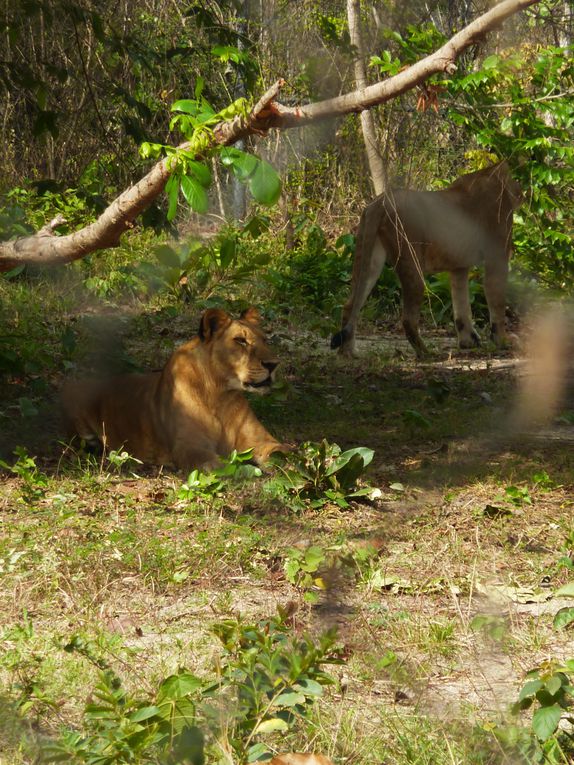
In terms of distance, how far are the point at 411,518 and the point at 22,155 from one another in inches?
377

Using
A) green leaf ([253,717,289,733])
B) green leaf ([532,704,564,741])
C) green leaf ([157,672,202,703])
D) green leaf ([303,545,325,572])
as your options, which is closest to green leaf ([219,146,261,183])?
green leaf ([303,545,325,572])

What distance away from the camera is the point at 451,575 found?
420 cm

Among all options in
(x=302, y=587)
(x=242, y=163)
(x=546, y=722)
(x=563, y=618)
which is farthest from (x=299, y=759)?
(x=242, y=163)

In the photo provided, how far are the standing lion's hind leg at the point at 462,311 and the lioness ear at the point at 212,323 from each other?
4.21m

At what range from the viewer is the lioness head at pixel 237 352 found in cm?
601

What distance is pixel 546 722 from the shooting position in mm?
2562

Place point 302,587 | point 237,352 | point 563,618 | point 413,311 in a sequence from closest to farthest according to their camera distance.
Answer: point 563,618 → point 302,587 → point 237,352 → point 413,311

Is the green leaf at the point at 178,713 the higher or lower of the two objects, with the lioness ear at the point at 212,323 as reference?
higher

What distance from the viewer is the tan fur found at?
249 cm

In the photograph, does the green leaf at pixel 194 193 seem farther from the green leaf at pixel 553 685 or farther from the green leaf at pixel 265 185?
the green leaf at pixel 553 685

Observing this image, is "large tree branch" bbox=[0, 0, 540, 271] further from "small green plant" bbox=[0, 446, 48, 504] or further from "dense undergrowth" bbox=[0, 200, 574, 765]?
"dense undergrowth" bbox=[0, 200, 574, 765]

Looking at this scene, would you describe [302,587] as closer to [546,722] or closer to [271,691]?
[271,691]

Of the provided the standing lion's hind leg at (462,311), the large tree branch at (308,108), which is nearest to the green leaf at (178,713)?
the large tree branch at (308,108)

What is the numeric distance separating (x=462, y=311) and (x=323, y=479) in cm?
499
